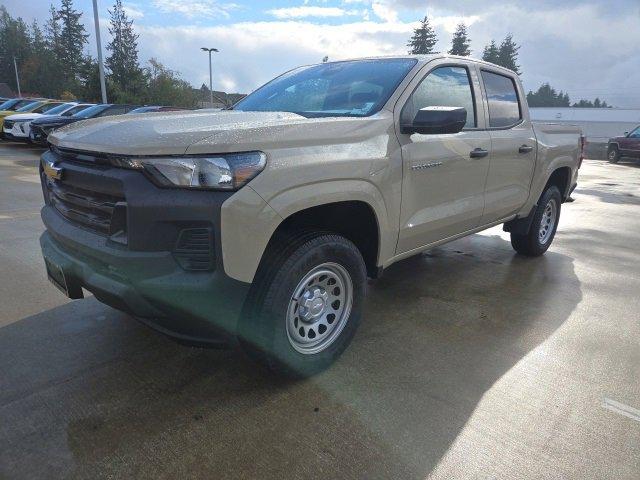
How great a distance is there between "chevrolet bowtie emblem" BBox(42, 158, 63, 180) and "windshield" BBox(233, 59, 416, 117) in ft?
4.82

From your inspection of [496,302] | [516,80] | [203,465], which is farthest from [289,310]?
[516,80]

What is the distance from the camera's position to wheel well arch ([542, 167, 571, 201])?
5.46m

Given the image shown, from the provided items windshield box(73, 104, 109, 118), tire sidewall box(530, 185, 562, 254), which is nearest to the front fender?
tire sidewall box(530, 185, 562, 254)

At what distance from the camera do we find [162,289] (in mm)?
2156

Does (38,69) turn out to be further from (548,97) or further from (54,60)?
(548,97)

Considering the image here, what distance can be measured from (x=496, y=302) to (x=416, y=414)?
1896 mm

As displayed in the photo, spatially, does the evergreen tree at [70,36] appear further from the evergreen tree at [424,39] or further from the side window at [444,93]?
the side window at [444,93]

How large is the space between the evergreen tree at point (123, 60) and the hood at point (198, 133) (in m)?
40.0

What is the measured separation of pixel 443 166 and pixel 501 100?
149 centimetres

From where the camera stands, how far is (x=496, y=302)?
13.4 feet

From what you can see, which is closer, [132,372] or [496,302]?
[132,372]

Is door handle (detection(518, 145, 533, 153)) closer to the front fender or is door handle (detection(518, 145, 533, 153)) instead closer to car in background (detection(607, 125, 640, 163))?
the front fender

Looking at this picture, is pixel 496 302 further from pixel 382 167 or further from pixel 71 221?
pixel 71 221

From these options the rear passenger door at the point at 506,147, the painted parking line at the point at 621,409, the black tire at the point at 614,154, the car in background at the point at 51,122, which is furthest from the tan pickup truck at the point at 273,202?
the black tire at the point at 614,154
